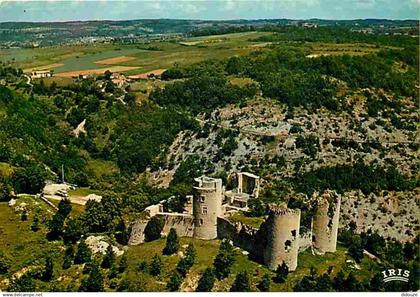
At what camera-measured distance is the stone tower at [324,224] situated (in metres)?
29.9

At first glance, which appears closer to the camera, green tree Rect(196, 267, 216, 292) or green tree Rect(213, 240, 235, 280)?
green tree Rect(196, 267, 216, 292)

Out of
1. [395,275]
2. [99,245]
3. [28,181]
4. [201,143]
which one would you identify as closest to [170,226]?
[99,245]

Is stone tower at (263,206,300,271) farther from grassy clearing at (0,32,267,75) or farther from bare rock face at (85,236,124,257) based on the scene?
grassy clearing at (0,32,267,75)

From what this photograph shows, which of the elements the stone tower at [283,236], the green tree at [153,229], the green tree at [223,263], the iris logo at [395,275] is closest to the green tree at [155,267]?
the green tree at [223,263]

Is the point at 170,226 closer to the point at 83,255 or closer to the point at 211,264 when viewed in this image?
the point at 211,264

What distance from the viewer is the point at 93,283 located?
1047 inches

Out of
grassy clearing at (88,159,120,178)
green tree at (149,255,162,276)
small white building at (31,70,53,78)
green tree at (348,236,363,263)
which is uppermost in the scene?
small white building at (31,70,53,78)

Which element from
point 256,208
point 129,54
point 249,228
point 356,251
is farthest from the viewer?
point 129,54

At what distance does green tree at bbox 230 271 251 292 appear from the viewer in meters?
26.2

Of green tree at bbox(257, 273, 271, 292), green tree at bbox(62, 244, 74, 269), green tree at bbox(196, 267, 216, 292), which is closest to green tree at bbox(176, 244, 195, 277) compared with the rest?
green tree at bbox(196, 267, 216, 292)

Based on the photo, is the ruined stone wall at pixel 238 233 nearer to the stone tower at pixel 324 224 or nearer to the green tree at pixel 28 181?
the stone tower at pixel 324 224

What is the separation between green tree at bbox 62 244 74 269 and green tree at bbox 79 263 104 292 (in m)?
2.21

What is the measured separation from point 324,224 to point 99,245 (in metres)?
10.8

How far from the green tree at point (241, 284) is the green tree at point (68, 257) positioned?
782cm
